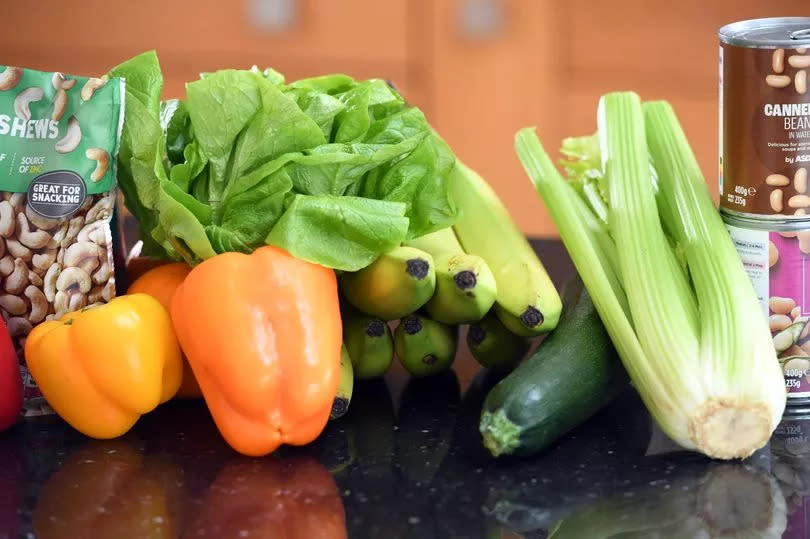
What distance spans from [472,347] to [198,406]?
29cm

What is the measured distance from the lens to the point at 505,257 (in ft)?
4.14

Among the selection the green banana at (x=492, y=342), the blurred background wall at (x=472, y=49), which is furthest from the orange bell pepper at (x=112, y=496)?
the blurred background wall at (x=472, y=49)

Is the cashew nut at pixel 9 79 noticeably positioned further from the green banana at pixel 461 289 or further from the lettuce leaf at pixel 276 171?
the green banana at pixel 461 289

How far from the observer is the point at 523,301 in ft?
3.93

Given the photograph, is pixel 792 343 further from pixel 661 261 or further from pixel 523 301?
pixel 523 301

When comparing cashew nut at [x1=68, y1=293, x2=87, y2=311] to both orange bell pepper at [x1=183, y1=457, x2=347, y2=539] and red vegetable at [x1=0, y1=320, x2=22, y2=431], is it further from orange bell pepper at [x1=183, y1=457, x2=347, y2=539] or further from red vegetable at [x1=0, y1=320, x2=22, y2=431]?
orange bell pepper at [x1=183, y1=457, x2=347, y2=539]

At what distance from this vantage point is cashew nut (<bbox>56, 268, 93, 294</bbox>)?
3.94 feet

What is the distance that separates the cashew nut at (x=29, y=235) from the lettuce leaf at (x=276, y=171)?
10 centimetres

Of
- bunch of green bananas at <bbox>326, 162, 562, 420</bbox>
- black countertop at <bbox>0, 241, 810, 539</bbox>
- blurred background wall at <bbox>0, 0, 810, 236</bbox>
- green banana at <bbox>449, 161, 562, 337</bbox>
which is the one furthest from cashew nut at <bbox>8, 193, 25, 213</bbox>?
blurred background wall at <bbox>0, 0, 810, 236</bbox>

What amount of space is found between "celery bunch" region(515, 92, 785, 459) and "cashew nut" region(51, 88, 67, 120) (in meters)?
0.48

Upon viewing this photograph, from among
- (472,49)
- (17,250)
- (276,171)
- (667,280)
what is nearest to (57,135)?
(17,250)

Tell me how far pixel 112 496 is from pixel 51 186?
12.4 inches

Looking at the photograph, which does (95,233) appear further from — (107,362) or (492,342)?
(492,342)

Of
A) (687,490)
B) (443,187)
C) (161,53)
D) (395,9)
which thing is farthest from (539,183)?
(161,53)
